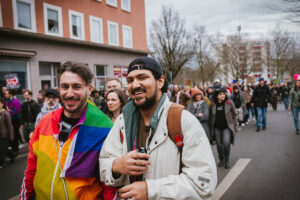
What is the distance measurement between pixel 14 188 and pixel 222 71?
140 feet

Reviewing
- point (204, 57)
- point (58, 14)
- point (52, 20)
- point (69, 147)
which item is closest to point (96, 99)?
point (52, 20)

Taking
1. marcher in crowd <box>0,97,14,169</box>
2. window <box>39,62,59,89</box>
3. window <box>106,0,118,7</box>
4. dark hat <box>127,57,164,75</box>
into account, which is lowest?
marcher in crowd <box>0,97,14,169</box>

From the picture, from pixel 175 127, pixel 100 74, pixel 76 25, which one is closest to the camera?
pixel 175 127

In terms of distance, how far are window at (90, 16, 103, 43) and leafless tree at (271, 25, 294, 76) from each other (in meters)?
29.2

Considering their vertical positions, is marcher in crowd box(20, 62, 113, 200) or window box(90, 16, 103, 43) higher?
window box(90, 16, 103, 43)

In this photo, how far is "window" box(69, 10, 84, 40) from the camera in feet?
53.0

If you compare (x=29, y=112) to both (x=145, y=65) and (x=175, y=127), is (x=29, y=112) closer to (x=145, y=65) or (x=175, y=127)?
(x=145, y=65)

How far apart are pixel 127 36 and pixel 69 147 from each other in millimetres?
20003

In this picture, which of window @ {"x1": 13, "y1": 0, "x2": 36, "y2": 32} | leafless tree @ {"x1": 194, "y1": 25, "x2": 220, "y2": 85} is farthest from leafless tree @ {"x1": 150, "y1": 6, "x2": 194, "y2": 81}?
window @ {"x1": 13, "y1": 0, "x2": 36, "y2": 32}

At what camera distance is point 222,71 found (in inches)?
1718

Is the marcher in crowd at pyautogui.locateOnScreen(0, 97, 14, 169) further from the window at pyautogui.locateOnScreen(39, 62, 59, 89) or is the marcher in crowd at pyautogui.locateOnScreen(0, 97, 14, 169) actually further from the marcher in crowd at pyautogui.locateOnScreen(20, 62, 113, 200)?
the window at pyautogui.locateOnScreen(39, 62, 59, 89)

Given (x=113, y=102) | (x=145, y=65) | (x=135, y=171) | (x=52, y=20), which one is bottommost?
(x=135, y=171)

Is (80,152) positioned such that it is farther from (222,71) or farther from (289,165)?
(222,71)

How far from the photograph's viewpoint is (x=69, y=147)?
6.37 ft
